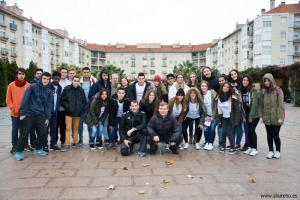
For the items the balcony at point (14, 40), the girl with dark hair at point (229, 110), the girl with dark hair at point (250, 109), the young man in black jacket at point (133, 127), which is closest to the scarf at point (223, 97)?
the girl with dark hair at point (229, 110)

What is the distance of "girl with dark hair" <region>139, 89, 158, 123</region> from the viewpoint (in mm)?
6621

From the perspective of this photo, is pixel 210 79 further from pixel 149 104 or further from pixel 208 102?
pixel 149 104

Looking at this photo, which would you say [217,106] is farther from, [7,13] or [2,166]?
[7,13]

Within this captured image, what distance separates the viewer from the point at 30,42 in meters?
49.8

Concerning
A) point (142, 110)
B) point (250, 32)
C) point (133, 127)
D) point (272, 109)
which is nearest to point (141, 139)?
point (133, 127)

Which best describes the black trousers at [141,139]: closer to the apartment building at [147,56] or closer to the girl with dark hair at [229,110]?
the girl with dark hair at [229,110]

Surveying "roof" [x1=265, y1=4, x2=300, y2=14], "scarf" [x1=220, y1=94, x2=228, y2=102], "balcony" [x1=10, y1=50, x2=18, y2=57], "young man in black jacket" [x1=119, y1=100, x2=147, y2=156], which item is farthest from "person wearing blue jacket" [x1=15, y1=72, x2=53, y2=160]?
"roof" [x1=265, y1=4, x2=300, y2=14]

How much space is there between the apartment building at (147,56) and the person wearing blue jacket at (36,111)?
81.1 meters

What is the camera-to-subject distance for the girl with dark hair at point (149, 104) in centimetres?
662

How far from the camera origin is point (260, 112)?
19.4ft

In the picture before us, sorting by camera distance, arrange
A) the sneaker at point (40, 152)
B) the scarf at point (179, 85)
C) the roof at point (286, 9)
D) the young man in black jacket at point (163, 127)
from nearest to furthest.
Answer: the sneaker at point (40, 152) < the young man in black jacket at point (163, 127) < the scarf at point (179, 85) < the roof at point (286, 9)

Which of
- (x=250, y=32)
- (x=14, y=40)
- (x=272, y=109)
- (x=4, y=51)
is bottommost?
(x=272, y=109)

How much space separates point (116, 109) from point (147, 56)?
8107cm

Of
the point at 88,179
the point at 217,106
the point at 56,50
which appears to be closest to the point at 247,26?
the point at 56,50
